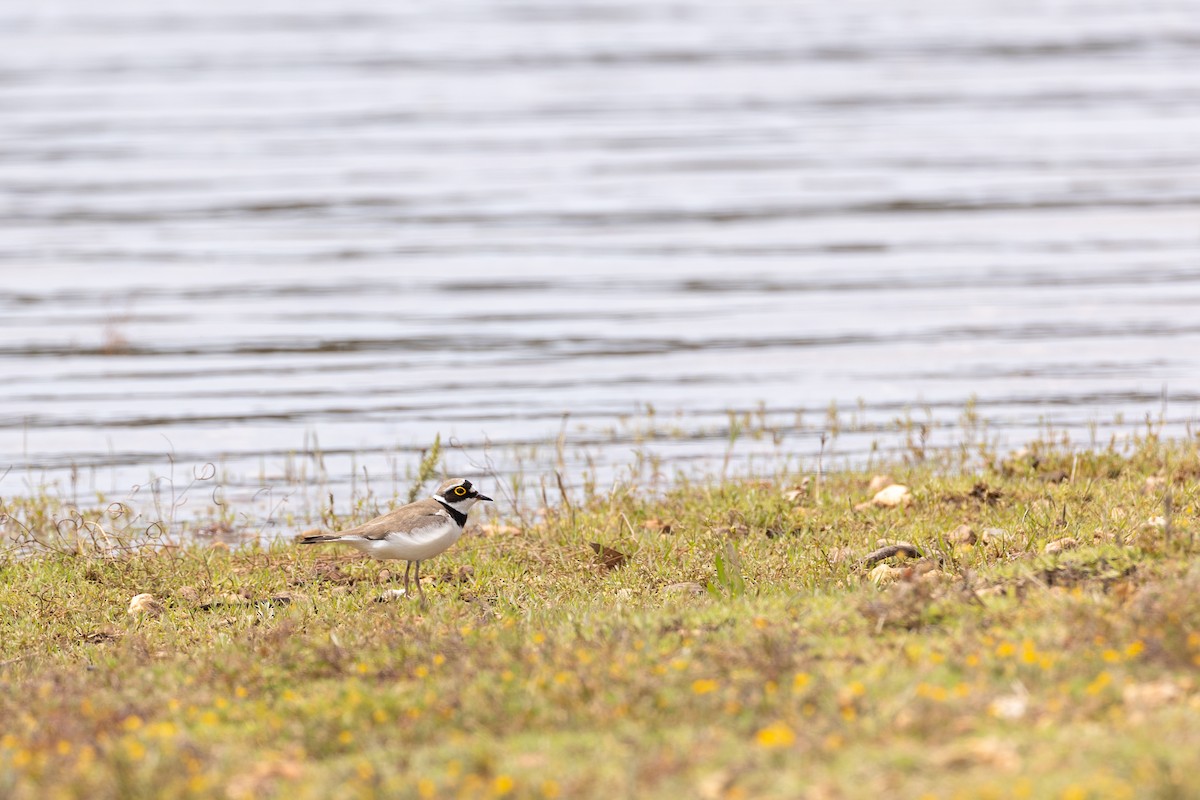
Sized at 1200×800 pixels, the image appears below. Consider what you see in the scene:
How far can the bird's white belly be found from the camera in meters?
10.8

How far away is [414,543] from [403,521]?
0.17 m

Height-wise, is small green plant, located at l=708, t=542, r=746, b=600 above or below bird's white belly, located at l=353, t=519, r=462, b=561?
below

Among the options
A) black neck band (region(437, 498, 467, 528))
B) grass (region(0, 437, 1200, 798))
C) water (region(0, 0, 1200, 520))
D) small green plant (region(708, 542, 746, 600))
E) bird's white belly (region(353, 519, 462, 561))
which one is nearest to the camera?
grass (region(0, 437, 1200, 798))

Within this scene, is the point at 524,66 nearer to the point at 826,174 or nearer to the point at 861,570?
the point at 826,174

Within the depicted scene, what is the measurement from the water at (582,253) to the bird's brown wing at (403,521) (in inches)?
198

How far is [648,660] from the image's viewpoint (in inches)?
328

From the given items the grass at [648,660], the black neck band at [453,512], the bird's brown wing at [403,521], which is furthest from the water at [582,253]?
the bird's brown wing at [403,521]

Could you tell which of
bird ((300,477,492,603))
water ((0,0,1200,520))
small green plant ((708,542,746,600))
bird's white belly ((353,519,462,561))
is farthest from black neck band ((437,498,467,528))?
water ((0,0,1200,520))

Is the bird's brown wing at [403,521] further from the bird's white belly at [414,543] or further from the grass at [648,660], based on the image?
the grass at [648,660]

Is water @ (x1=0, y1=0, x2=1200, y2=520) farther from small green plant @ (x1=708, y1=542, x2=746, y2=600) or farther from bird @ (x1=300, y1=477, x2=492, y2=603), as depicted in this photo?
small green plant @ (x1=708, y1=542, x2=746, y2=600)

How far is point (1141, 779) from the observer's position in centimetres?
622

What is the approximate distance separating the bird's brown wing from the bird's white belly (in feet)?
0.11

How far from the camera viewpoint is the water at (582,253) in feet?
60.3

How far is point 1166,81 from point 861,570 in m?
36.9
